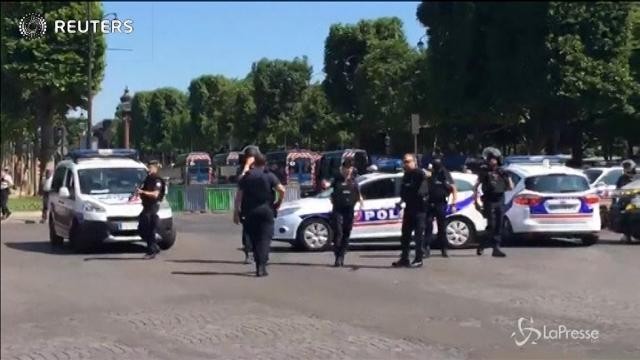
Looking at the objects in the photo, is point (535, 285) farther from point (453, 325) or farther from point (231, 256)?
point (231, 256)

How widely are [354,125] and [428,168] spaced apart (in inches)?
86.3

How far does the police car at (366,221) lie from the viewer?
1611 cm

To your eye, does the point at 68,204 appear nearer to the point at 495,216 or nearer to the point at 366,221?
the point at 366,221

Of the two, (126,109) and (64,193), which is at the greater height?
(126,109)

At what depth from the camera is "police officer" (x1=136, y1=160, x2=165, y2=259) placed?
1324 cm

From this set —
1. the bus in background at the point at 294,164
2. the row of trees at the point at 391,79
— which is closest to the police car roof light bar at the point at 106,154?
the row of trees at the point at 391,79

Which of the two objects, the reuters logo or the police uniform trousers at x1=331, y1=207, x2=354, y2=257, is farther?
the police uniform trousers at x1=331, y1=207, x2=354, y2=257

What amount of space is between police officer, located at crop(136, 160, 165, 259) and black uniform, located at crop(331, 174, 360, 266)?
247cm

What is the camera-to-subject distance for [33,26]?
8.01 meters

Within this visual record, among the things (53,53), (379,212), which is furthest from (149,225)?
(379,212)

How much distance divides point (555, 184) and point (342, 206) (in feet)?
16.4

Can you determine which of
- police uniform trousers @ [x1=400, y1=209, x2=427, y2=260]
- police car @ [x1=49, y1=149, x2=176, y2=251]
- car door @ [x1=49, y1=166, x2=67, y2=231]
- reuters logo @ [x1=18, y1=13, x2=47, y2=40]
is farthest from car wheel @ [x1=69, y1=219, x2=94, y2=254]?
reuters logo @ [x1=18, y1=13, x2=47, y2=40]

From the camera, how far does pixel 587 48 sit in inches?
410

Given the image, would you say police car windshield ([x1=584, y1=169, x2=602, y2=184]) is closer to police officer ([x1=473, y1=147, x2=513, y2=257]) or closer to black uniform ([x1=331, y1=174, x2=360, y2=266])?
police officer ([x1=473, y1=147, x2=513, y2=257])
